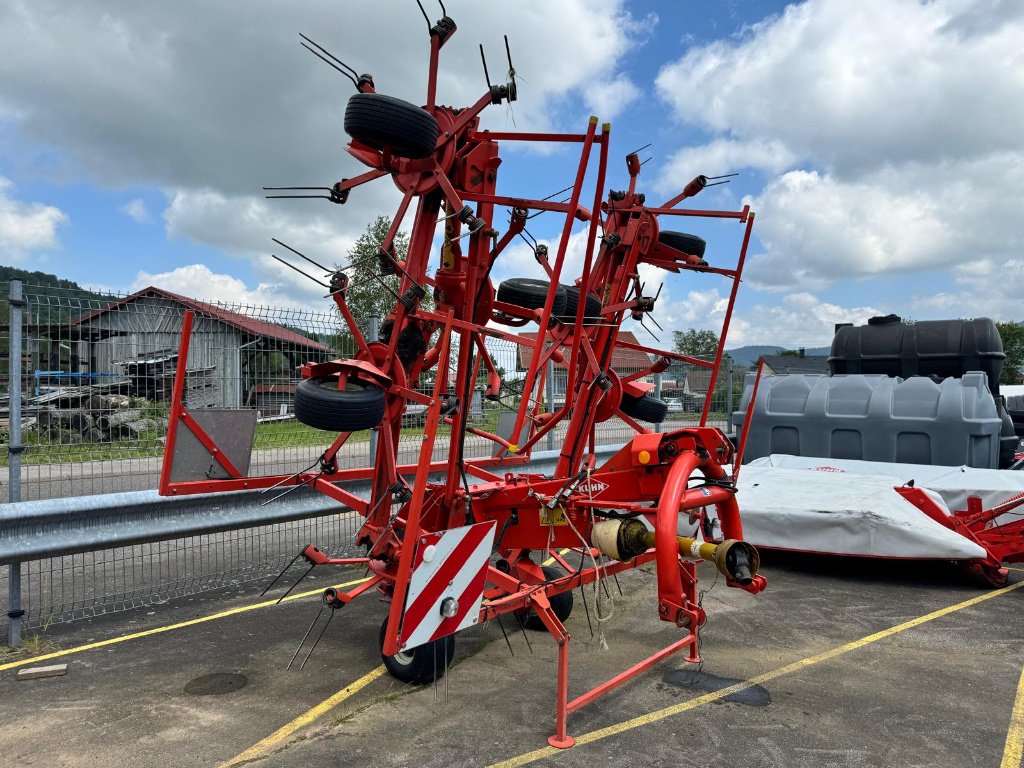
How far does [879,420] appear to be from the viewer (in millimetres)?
8938

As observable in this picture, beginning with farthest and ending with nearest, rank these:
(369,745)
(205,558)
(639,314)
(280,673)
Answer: (205,558) < (639,314) < (280,673) < (369,745)

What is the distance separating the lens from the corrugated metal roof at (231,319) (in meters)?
5.26

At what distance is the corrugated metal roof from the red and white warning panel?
300cm

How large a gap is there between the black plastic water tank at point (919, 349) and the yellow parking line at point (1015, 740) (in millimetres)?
6868

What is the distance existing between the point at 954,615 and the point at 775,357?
9463 millimetres

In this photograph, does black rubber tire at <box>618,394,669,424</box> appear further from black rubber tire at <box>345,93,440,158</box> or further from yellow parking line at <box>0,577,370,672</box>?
black rubber tire at <box>345,93,440,158</box>

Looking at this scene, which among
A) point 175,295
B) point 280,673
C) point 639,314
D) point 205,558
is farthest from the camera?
point 205,558

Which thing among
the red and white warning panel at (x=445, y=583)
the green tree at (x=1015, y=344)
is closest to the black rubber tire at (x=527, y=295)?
the red and white warning panel at (x=445, y=583)

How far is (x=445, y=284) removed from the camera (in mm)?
4473

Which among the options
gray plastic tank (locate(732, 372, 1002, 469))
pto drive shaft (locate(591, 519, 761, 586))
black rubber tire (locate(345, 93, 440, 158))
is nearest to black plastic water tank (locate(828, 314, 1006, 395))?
gray plastic tank (locate(732, 372, 1002, 469))

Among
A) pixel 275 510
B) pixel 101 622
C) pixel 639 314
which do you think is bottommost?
pixel 101 622

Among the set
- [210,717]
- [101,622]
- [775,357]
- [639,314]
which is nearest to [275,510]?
[101,622]

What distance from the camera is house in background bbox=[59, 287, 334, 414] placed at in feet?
17.3

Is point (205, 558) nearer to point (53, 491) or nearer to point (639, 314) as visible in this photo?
point (53, 491)
